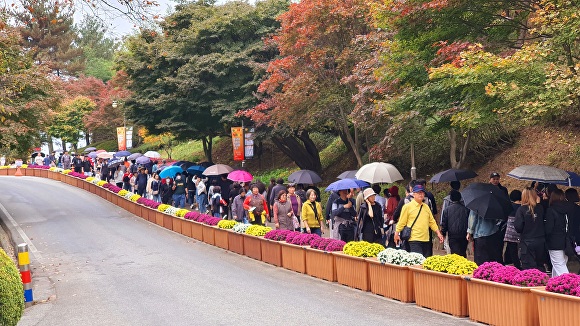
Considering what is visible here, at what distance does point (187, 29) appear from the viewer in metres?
37.4

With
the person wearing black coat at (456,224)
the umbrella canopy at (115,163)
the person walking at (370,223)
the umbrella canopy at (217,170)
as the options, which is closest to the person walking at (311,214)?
the person walking at (370,223)

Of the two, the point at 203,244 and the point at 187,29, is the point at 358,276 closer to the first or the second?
the point at 203,244

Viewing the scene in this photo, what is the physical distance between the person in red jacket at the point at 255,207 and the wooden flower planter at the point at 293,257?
318 cm

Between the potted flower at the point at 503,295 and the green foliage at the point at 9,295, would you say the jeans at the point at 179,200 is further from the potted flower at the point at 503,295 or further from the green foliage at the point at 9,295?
the potted flower at the point at 503,295

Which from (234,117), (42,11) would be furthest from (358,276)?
(234,117)

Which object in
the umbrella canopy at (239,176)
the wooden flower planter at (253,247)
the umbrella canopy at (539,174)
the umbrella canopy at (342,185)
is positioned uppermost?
the umbrella canopy at (539,174)

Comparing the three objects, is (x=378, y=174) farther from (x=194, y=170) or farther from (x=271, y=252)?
(x=194, y=170)

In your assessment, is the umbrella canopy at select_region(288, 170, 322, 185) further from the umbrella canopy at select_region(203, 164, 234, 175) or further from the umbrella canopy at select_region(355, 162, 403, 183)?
the umbrella canopy at select_region(203, 164, 234, 175)

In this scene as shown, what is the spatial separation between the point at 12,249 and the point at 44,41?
56.3 m

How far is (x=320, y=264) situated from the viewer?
13.5 m

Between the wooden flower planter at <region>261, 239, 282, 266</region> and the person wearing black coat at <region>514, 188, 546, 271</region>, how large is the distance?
601 centimetres

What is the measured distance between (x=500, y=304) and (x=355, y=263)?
12.4 feet

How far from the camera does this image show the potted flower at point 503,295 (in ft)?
27.5

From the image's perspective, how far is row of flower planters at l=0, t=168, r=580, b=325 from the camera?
8055mm
